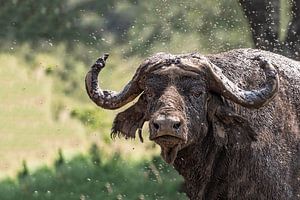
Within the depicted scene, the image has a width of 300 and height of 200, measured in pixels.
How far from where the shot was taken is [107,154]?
17.5 metres

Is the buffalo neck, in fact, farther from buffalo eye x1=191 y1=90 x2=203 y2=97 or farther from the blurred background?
the blurred background

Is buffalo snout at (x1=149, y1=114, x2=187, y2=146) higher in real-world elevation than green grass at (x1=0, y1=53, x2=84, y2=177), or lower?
higher

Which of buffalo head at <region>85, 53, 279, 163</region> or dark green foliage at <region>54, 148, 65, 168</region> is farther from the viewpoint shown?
dark green foliage at <region>54, 148, 65, 168</region>

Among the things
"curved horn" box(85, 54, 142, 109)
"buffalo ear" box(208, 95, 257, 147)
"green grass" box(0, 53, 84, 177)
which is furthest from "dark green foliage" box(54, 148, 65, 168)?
"buffalo ear" box(208, 95, 257, 147)

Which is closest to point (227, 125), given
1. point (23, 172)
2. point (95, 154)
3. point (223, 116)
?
point (223, 116)

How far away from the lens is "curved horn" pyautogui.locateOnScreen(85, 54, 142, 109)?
9.05 m

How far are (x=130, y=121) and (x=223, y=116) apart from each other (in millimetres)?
829

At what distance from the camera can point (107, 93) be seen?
363 inches

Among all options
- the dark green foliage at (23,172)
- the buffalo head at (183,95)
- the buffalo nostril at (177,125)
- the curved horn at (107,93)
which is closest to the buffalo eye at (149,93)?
the buffalo head at (183,95)

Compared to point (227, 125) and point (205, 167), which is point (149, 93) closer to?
point (227, 125)

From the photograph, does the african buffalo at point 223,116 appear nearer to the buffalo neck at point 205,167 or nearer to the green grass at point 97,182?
the buffalo neck at point 205,167

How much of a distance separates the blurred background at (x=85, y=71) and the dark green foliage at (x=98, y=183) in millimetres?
15

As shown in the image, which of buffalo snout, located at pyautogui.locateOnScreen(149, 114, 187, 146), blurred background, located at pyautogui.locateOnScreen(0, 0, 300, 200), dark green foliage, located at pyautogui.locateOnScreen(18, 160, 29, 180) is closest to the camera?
buffalo snout, located at pyautogui.locateOnScreen(149, 114, 187, 146)

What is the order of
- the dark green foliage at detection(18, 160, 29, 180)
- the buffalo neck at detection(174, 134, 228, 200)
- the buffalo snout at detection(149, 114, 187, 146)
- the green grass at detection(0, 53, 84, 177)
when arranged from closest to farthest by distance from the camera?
the buffalo snout at detection(149, 114, 187, 146) → the buffalo neck at detection(174, 134, 228, 200) → the dark green foliage at detection(18, 160, 29, 180) → the green grass at detection(0, 53, 84, 177)
